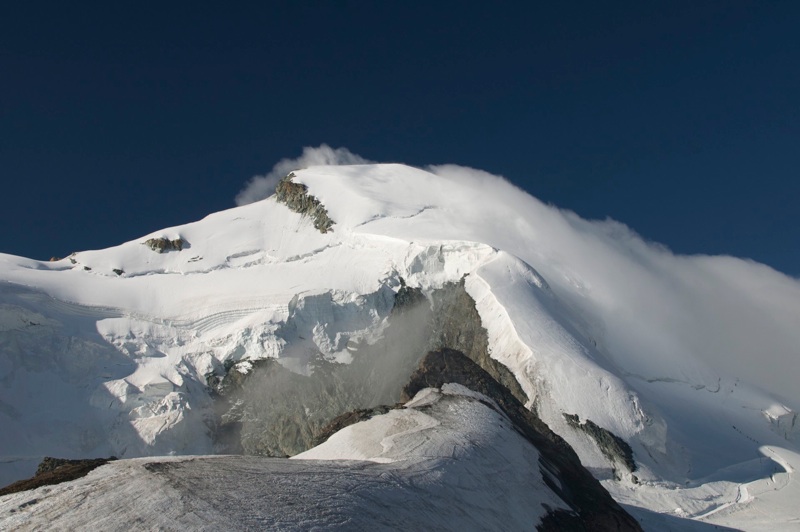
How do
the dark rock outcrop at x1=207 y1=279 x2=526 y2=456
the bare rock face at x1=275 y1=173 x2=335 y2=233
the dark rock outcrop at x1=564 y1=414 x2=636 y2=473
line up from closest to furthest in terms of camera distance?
the dark rock outcrop at x1=564 y1=414 x2=636 y2=473 → the dark rock outcrop at x1=207 y1=279 x2=526 y2=456 → the bare rock face at x1=275 y1=173 x2=335 y2=233

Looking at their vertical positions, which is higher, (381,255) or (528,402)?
(381,255)

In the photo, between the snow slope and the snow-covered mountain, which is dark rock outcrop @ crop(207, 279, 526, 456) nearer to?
the snow-covered mountain

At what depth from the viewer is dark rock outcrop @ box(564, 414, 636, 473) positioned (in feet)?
209

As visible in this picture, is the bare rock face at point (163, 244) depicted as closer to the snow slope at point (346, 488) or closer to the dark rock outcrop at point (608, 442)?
the dark rock outcrop at point (608, 442)

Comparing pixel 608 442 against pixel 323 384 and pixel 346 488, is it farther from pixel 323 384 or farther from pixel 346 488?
pixel 346 488

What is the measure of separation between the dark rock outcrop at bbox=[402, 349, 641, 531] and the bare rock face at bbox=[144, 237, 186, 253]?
68.2 meters

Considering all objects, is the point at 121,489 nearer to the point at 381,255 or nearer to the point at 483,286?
the point at 483,286

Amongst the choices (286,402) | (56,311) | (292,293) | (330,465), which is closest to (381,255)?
(292,293)

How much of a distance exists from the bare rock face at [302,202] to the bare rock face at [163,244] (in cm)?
1934

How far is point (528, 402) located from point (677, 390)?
30616 mm

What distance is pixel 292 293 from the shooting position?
89.5 m

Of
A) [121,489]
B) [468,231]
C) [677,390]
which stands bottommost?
[677,390]

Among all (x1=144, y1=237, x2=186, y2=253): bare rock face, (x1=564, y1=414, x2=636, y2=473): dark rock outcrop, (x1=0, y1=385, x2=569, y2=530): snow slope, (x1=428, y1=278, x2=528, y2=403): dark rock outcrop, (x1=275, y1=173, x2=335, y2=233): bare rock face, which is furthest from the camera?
(x1=275, y1=173, x2=335, y2=233): bare rock face

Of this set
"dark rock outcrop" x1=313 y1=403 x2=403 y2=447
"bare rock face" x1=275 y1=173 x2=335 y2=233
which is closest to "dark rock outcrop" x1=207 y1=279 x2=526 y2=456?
"bare rock face" x1=275 y1=173 x2=335 y2=233
